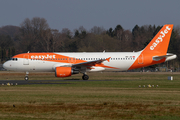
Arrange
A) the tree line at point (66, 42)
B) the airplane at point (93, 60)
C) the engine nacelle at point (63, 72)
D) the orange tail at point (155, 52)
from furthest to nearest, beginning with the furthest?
the tree line at point (66, 42) < the orange tail at point (155, 52) < the airplane at point (93, 60) < the engine nacelle at point (63, 72)

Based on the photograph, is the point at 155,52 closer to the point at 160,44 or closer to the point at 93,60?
the point at 160,44

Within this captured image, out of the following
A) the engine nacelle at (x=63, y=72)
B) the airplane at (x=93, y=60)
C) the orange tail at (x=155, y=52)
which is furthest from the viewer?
the orange tail at (x=155, y=52)

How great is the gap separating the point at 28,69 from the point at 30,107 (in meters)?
24.9

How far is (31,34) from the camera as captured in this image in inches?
4222

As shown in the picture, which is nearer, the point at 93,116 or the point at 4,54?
the point at 93,116

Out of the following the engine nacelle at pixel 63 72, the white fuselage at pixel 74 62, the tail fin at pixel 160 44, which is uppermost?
the tail fin at pixel 160 44

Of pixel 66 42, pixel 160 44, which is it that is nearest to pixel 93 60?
pixel 160 44

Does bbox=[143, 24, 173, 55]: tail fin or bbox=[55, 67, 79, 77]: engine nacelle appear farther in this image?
bbox=[143, 24, 173, 55]: tail fin

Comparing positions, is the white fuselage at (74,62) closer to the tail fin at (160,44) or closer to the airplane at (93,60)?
the airplane at (93,60)

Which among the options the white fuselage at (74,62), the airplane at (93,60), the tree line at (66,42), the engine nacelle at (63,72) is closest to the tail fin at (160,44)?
the airplane at (93,60)

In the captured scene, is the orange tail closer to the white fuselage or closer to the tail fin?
the tail fin

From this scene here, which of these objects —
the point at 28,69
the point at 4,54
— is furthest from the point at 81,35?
the point at 28,69

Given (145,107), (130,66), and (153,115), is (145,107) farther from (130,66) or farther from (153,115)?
(130,66)

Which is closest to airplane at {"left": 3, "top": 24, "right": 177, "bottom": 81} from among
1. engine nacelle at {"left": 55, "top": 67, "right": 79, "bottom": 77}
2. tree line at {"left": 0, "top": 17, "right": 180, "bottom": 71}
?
engine nacelle at {"left": 55, "top": 67, "right": 79, "bottom": 77}
